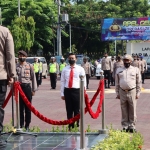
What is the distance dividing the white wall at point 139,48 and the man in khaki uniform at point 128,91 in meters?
28.6

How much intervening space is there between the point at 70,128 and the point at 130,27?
32.6 meters

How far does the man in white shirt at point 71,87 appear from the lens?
35.4 ft

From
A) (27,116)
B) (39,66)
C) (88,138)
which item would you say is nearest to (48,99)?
(39,66)

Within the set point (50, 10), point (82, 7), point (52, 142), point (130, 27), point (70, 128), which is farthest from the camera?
point (82, 7)

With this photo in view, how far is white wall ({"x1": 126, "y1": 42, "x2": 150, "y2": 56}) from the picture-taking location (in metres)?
39.9

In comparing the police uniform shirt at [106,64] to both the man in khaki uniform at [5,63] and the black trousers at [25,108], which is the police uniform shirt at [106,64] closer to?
the black trousers at [25,108]

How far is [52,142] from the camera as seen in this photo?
920 cm

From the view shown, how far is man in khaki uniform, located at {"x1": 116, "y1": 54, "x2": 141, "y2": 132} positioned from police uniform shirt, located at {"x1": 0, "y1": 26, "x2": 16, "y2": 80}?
4216 millimetres

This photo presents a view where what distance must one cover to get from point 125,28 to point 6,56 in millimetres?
35546

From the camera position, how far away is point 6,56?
302 inches

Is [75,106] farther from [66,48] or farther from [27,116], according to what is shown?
[66,48]

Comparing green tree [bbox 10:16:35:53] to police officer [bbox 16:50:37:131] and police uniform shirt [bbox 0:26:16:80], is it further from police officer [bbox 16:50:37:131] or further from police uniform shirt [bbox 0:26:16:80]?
police uniform shirt [bbox 0:26:16:80]

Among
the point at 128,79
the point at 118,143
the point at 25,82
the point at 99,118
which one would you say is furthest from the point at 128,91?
the point at 118,143

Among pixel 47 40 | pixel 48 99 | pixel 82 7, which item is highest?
pixel 82 7
